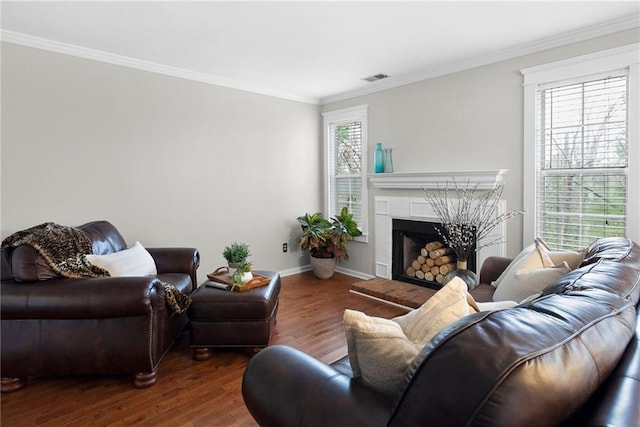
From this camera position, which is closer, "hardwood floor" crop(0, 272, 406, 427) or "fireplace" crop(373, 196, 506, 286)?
"hardwood floor" crop(0, 272, 406, 427)

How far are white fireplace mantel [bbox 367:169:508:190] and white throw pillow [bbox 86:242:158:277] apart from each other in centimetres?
262

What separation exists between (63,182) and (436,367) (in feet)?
11.8

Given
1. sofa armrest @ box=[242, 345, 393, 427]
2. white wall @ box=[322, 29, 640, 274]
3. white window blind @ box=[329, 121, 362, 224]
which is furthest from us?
white window blind @ box=[329, 121, 362, 224]

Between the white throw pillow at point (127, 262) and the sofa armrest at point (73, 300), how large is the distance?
0.48 metres

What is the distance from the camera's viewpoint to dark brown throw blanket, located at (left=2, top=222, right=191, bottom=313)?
2.26m

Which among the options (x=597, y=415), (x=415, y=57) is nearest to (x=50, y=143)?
(x=415, y=57)

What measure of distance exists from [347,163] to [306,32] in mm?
2276

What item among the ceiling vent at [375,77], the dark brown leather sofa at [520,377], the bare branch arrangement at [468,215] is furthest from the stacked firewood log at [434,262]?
the dark brown leather sofa at [520,377]

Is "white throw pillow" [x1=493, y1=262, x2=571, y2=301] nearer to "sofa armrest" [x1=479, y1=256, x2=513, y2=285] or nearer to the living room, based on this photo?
"sofa armrest" [x1=479, y1=256, x2=513, y2=285]

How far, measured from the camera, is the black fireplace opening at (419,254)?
4031mm

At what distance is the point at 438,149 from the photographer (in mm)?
3951

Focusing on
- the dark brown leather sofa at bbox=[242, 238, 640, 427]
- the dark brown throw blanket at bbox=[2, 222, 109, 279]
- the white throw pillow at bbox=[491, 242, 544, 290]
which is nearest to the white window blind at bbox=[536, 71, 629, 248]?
the white throw pillow at bbox=[491, 242, 544, 290]

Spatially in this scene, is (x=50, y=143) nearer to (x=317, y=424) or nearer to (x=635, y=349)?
(x=317, y=424)

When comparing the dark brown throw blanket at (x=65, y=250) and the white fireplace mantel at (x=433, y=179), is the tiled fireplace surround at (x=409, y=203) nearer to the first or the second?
the white fireplace mantel at (x=433, y=179)
